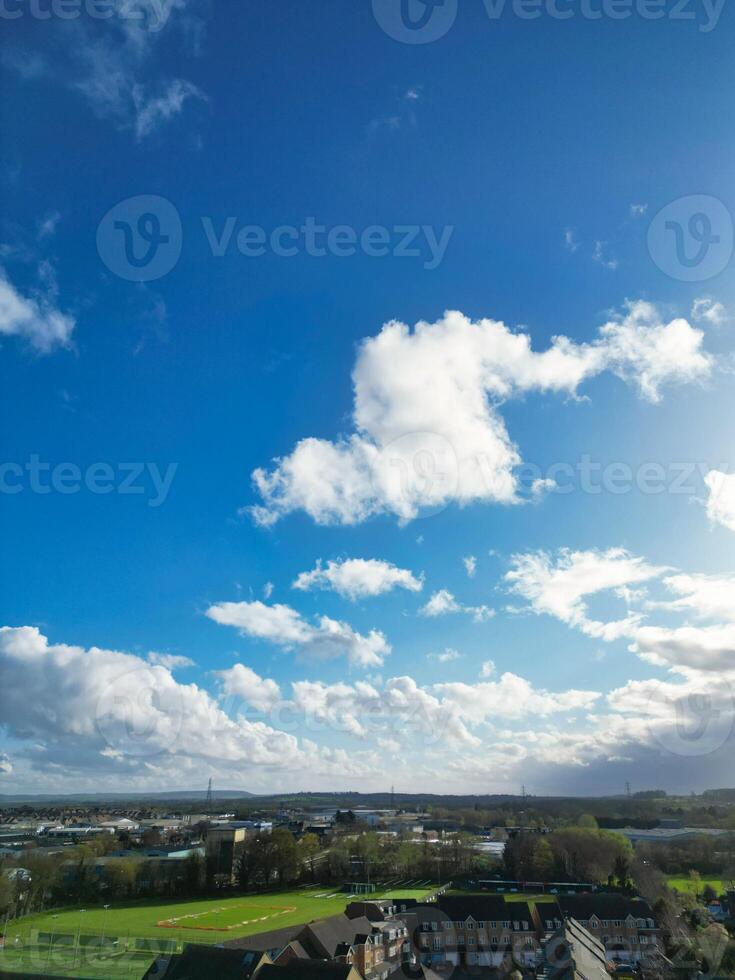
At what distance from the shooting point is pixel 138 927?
5753cm

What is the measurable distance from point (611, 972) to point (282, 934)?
68.3 feet

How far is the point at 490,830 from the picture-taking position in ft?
475

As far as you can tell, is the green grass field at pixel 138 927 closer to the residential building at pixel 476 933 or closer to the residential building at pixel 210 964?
the residential building at pixel 210 964

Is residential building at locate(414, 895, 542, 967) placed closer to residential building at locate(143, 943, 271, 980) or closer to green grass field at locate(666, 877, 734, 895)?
residential building at locate(143, 943, 271, 980)

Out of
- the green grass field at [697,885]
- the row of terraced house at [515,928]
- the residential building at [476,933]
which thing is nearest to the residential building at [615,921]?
the row of terraced house at [515,928]

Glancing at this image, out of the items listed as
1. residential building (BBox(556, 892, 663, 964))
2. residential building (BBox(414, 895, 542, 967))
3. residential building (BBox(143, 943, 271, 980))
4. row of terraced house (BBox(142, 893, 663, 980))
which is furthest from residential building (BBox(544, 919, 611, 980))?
residential building (BBox(143, 943, 271, 980))

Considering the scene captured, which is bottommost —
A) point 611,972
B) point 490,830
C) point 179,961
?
point 490,830

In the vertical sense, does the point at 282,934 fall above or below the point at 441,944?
above

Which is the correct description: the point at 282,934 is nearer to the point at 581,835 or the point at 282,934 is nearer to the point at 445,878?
the point at 445,878

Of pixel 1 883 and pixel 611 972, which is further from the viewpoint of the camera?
pixel 1 883

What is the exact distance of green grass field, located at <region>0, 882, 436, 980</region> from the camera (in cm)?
4294

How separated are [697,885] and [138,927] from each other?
6128cm

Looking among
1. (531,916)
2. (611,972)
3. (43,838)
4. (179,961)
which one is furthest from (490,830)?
(179,961)

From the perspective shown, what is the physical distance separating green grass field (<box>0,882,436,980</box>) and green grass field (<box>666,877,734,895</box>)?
28910 millimetres
